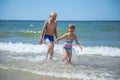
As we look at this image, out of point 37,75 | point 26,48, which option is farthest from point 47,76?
point 26,48

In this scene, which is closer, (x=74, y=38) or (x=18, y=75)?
(x=18, y=75)

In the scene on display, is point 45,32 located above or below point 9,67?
above

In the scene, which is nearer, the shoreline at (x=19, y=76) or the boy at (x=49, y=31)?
the shoreline at (x=19, y=76)

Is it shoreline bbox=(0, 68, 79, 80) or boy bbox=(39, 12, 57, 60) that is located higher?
boy bbox=(39, 12, 57, 60)

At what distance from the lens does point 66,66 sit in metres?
6.26

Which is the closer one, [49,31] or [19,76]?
[19,76]

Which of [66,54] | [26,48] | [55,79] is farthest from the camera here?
[26,48]

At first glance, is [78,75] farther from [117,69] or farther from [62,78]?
[117,69]

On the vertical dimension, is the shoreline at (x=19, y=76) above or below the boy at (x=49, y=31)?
below

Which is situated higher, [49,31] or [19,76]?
[49,31]

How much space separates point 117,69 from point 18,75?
2.41 metres

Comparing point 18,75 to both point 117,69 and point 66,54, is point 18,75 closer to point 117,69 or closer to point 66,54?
point 66,54

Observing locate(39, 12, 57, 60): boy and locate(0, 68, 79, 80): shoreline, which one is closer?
locate(0, 68, 79, 80): shoreline

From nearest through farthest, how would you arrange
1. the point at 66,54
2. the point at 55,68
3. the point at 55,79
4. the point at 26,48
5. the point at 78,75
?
1. the point at 55,79
2. the point at 78,75
3. the point at 55,68
4. the point at 66,54
5. the point at 26,48
